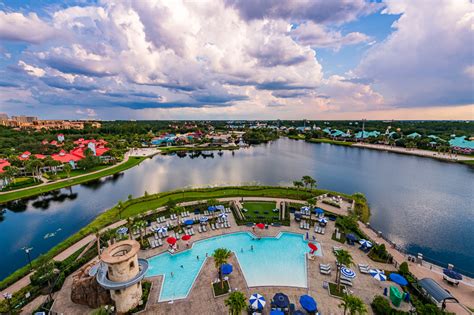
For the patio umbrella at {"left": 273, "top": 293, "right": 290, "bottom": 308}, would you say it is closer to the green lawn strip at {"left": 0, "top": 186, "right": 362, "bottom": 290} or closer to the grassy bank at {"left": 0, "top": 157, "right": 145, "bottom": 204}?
the green lawn strip at {"left": 0, "top": 186, "right": 362, "bottom": 290}

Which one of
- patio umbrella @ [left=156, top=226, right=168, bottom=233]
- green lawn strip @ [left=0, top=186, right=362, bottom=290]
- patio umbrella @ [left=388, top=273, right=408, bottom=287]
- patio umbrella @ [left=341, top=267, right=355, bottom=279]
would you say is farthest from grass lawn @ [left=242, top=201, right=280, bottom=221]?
patio umbrella @ [left=388, top=273, right=408, bottom=287]

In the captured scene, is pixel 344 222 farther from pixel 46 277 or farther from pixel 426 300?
pixel 46 277

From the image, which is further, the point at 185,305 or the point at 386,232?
the point at 386,232

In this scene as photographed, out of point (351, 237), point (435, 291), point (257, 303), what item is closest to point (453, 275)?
point (435, 291)

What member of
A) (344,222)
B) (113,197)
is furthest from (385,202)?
(113,197)

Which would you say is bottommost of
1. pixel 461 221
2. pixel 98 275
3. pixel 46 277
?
pixel 461 221

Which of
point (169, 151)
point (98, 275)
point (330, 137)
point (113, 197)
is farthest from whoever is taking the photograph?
point (330, 137)

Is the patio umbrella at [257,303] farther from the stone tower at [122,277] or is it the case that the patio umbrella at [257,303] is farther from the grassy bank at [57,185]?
the grassy bank at [57,185]
